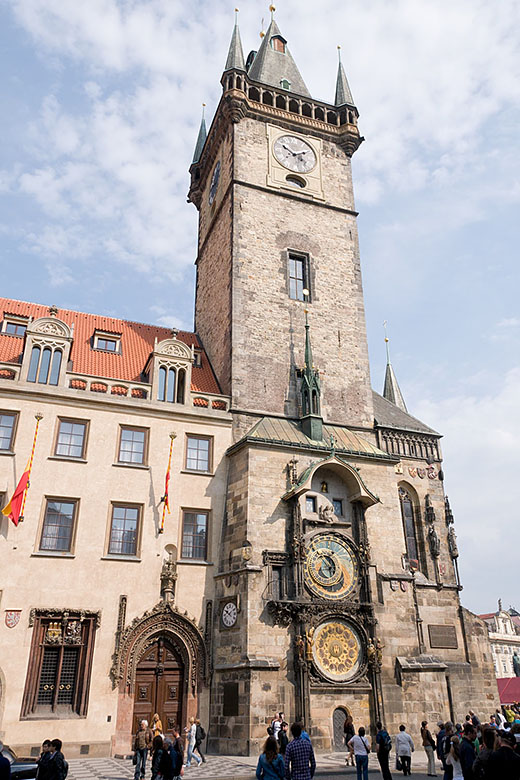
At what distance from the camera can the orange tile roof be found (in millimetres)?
23422

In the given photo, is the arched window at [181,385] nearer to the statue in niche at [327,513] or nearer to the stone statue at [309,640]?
the statue in niche at [327,513]

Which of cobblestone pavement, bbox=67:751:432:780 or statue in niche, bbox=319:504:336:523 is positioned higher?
statue in niche, bbox=319:504:336:523

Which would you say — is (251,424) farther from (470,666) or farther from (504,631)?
(504,631)

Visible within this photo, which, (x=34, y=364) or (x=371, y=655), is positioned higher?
(x=34, y=364)

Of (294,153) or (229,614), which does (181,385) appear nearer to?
(229,614)

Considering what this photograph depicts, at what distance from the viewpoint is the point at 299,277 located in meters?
27.4

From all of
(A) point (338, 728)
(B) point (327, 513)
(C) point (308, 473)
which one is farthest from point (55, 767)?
(B) point (327, 513)

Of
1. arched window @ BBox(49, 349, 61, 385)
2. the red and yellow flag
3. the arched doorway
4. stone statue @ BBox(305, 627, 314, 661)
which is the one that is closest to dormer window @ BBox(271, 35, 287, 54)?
arched window @ BBox(49, 349, 61, 385)

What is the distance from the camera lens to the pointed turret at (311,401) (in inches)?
919

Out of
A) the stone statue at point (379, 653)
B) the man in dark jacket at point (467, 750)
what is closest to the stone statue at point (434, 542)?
the stone statue at point (379, 653)

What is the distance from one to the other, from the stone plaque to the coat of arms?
14466mm

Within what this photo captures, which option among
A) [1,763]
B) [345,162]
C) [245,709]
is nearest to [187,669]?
[245,709]

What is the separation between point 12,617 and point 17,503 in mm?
3242

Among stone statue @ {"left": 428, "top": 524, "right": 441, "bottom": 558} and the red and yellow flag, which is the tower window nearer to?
stone statue @ {"left": 428, "top": 524, "right": 441, "bottom": 558}
